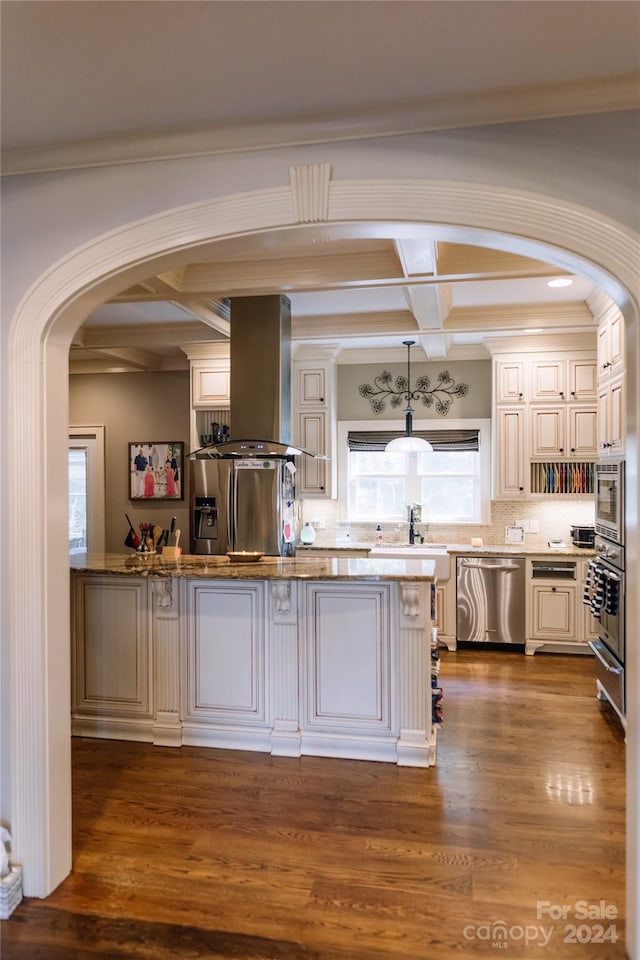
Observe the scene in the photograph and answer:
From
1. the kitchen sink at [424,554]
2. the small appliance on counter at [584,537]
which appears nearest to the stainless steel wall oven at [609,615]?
the small appliance on counter at [584,537]

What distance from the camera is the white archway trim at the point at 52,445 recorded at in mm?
2195

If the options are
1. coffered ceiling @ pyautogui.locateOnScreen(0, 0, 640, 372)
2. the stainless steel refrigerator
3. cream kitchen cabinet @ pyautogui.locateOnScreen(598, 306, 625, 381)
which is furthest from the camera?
the stainless steel refrigerator

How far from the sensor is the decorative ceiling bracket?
2150 millimetres

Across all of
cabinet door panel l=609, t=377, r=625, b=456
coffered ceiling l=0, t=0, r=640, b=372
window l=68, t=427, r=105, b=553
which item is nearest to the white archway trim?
coffered ceiling l=0, t=0, r=640, b=372

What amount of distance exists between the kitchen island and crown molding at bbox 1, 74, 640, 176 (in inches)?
83.6

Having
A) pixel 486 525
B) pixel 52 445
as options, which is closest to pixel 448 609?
pixel 486 525

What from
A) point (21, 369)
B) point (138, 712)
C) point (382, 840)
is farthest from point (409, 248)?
point (138, 712)

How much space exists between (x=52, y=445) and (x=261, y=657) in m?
1.80

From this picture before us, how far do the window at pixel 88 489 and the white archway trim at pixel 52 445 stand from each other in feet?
14.3

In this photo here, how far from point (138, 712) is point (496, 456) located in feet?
12.5

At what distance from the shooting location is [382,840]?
265 cm

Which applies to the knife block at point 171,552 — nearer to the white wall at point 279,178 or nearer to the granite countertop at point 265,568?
the granite countertop at point 265,568

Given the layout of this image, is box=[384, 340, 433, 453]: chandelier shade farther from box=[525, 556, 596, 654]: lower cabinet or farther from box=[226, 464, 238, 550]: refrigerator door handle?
box=[226, 464, 238, 550]: refrigerator door handle

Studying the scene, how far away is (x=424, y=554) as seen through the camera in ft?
18.1
